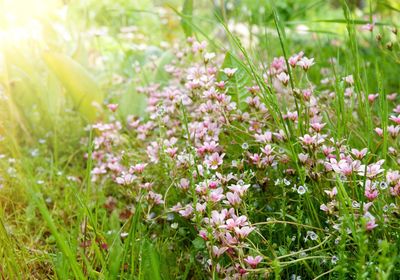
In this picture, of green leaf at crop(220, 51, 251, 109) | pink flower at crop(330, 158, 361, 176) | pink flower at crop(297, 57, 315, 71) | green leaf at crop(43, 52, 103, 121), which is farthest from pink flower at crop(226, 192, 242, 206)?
green leaf at crop(43, 52, 103, 121)

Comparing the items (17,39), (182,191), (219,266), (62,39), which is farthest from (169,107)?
(62,39)

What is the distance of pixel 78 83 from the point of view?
2.47m

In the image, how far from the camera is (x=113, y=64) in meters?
3.59

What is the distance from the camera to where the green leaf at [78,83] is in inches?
94.6

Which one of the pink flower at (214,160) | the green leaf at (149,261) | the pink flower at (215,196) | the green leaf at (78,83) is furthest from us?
the green leaf at (78,83)

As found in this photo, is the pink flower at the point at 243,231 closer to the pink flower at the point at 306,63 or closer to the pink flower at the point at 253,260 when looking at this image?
the pink flower at the point at 253,260

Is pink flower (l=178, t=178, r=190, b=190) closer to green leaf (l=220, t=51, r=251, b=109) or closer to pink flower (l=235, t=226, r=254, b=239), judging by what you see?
pink flower (l=235, t=226, r=254, b=239)

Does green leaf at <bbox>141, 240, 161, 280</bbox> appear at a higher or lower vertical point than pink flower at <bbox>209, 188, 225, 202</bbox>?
lower

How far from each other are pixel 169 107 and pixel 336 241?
2.65ft

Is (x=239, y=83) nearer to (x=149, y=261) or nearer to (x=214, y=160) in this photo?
(x=214, y=160)

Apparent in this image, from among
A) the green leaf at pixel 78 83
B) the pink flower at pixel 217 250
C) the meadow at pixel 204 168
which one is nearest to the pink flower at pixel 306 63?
the meadow at pixel 204 168

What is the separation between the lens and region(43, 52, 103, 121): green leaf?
2.40 metres

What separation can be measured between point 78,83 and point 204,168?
136 cm

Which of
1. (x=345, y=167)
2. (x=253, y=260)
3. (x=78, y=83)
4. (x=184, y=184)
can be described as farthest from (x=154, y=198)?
(x=78, y=83)
